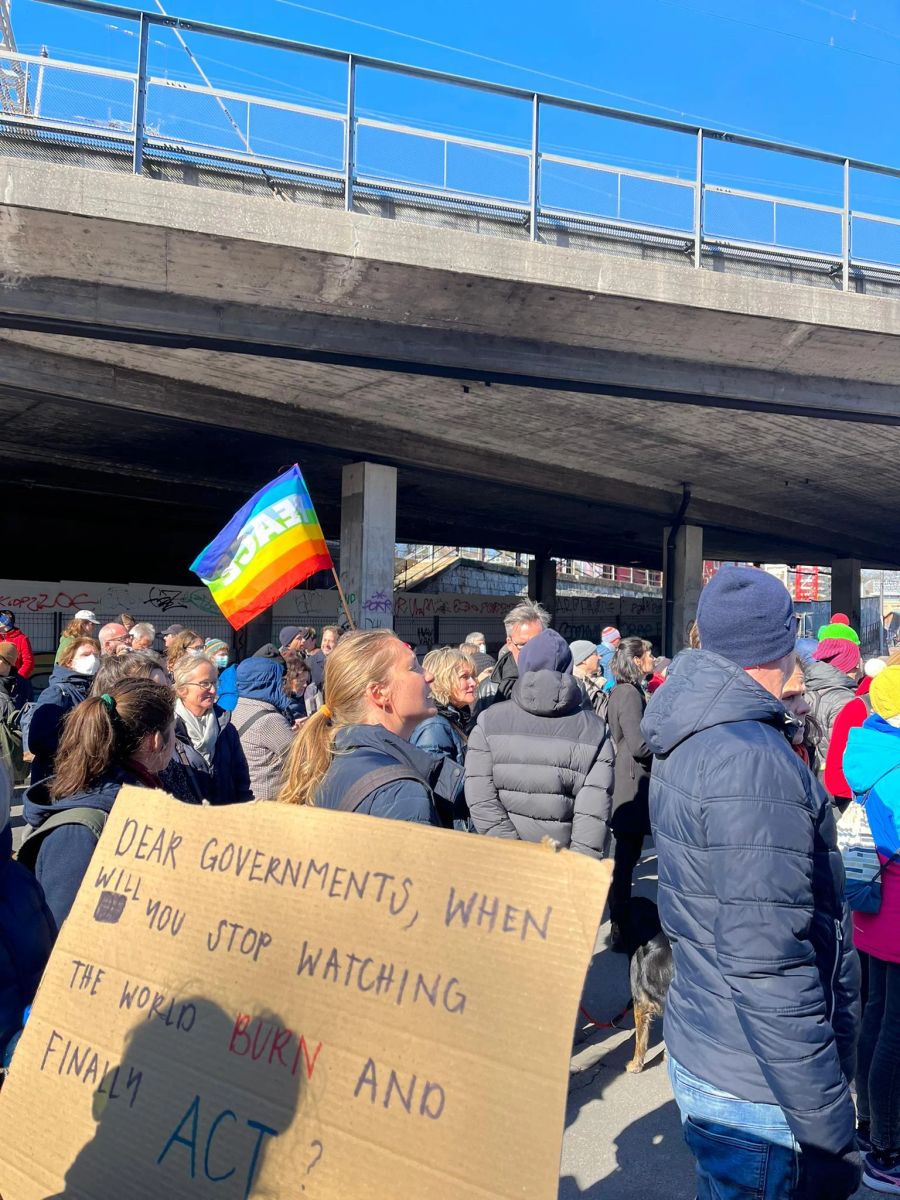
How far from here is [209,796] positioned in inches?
176

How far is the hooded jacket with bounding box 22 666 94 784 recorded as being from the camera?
5.28 meters

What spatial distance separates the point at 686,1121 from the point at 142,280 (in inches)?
414

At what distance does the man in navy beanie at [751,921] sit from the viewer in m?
1.89

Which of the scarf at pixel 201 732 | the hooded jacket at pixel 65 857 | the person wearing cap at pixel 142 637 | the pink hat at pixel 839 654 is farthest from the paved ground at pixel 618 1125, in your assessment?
the person wearing cap at pixel 142 637

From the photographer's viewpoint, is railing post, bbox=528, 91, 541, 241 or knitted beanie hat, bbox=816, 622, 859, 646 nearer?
knitted beanie hat, bbox=816, 622, 859, 646

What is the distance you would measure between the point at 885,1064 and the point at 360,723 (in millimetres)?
2229

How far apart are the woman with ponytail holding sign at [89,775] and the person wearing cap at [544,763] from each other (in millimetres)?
1719

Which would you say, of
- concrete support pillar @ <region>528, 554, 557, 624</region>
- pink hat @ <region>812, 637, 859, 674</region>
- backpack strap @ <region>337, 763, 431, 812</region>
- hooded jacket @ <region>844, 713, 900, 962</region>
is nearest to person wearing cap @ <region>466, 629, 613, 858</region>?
hooded jacket @ <region>844, 713, 900, 962</region>

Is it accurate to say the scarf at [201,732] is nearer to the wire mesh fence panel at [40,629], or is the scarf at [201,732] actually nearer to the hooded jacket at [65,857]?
the hooded jacket at [65,857]

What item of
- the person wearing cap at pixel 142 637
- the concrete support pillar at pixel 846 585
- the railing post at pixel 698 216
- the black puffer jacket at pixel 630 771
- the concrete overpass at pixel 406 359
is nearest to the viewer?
the black puffer jacket at pixel 630 771

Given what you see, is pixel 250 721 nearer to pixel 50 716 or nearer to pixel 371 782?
pixel 50 716

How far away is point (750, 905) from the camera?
74.9 inches

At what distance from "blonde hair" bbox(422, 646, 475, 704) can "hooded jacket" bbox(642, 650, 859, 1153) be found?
328 cm

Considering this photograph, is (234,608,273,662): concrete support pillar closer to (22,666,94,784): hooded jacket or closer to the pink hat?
(22,666,94,784): hooded jacket
